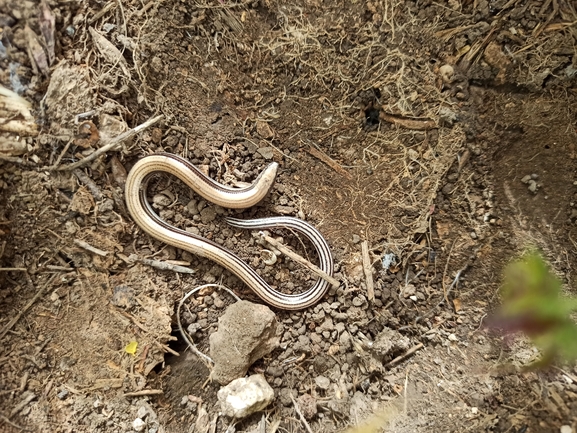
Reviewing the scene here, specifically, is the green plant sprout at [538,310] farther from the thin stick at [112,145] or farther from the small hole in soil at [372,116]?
the thin stick at [112,145]

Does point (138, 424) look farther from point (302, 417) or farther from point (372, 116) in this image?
point (372, 116)

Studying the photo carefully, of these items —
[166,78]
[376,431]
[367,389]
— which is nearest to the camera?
[376,431]

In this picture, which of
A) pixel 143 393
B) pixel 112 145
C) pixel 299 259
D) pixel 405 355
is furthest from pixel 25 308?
pixel 405 355

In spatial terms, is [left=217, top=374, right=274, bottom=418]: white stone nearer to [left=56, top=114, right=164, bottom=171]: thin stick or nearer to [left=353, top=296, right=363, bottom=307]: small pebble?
[left=353, top=296, right=363, bottom=307]: small pebble

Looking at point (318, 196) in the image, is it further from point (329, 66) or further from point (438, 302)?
point (438, 302)

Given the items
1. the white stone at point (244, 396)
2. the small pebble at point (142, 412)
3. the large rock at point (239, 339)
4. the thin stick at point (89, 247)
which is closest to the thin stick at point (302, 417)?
the white stone at point (244, 396)

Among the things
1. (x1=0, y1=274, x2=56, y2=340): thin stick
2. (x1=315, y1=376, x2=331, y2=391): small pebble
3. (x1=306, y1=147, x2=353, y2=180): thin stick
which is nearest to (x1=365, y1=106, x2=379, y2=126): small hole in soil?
(x1=306, y1=147, x2=353, y2=180): thin stick

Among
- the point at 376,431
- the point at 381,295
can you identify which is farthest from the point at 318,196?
the point at 376,431
